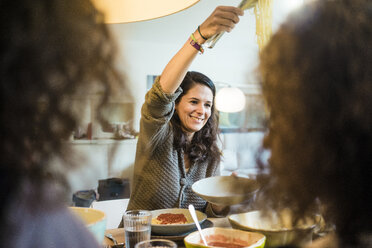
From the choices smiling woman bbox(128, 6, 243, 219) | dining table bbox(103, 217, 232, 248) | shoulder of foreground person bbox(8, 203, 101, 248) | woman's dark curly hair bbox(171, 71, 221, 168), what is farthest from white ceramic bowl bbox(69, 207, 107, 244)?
woman's dark curly hair bbox(171, 71, 221, 168)

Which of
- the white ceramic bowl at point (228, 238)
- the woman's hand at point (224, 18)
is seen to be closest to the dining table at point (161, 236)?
the white ceramic bowl at point (228, 238)

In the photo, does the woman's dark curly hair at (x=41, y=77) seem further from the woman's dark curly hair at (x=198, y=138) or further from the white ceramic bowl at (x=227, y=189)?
the woman's dark curly hair at (x=198, y=138)

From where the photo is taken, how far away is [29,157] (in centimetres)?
24

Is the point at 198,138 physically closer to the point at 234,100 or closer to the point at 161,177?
the point at 161,177

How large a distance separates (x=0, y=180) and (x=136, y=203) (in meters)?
0.94

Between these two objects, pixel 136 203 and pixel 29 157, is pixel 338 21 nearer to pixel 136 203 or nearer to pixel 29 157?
pixel 29 157

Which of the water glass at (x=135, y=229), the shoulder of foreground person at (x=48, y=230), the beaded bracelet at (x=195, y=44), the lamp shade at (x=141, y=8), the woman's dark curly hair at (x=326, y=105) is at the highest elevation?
the beaded bracelet at (x=195, y=44)

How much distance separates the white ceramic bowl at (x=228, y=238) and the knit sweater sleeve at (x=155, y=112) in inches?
16.4

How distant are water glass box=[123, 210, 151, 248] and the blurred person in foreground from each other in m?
0.47

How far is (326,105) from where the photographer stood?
0.86 ft

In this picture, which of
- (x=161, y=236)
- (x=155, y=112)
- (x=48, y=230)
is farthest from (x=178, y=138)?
(x=48, y=230)

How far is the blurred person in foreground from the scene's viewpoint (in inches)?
9.0

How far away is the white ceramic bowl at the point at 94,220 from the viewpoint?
0.33m

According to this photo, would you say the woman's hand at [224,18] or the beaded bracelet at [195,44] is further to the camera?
the beaded bracelet at [195,44]
